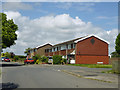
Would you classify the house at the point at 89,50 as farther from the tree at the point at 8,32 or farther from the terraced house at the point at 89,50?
the tree at the point at 8,32

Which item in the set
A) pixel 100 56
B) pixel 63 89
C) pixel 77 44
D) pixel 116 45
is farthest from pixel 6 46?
pixel 116 45

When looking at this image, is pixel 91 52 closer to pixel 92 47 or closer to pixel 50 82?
pixel 92 47

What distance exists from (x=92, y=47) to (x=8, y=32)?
21094 mm

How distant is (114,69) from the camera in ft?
64.9

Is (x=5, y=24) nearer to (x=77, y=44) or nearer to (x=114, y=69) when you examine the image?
(x=77, y=44)

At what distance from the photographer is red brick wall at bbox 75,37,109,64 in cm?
4500

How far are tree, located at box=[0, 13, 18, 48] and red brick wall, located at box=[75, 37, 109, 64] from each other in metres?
16.0

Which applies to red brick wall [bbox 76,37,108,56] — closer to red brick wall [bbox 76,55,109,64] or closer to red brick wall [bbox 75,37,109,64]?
red brick wall [bbox 75,37,109,64]

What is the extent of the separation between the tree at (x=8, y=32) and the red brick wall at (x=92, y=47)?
16.0m

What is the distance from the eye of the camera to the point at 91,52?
46.1 m

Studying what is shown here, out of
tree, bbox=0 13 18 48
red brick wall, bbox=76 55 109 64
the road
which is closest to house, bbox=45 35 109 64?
red brick wall, bbox=76 55 109 64

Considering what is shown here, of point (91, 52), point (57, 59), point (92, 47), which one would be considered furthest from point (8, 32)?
point (92, 47)

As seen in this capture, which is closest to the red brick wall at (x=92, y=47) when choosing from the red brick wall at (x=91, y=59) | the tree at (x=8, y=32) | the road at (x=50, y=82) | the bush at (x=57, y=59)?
the red brick wall at (x=91, y=59)

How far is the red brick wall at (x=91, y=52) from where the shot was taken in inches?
1772
